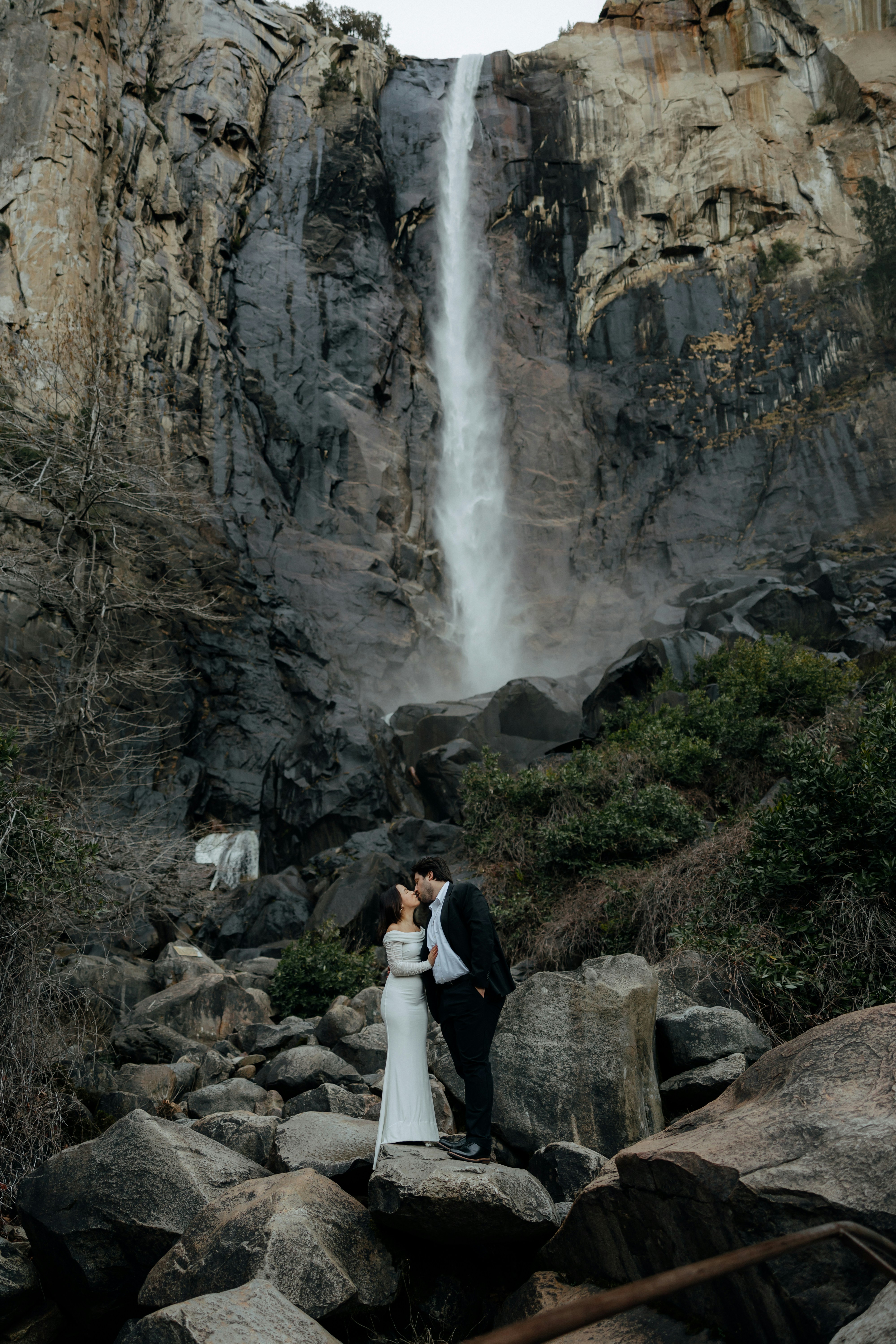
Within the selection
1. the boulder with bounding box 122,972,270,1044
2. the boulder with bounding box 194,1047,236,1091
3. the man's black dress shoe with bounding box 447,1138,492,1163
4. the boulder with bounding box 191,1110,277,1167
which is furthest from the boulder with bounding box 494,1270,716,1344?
the boulder with bounding box 122,972,270,1044

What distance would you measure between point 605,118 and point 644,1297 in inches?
1601

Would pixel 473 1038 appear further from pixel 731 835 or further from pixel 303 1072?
pixel 731 835

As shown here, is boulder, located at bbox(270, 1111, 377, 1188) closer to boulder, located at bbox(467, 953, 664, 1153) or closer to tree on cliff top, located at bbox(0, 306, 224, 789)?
boulder, located at bbox(467, 953, 664, 1153)

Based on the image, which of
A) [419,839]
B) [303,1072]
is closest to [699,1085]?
[303,1072]

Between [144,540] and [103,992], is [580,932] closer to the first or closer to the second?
[103,992]

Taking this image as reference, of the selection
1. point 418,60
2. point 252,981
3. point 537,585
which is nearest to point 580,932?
point 252,981

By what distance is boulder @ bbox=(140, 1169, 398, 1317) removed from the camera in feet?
12.5

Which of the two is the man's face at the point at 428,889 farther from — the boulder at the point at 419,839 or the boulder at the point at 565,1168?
the boulder at the point at 419,839

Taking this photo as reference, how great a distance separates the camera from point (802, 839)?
729cm

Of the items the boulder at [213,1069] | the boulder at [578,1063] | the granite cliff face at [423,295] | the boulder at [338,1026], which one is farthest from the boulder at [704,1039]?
the granite cliff face at [423,295]

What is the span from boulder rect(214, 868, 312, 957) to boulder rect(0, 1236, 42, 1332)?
10.9 metres

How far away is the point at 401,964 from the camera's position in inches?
198

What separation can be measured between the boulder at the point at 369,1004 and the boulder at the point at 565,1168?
4.91m

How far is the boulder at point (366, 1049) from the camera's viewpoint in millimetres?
8258
